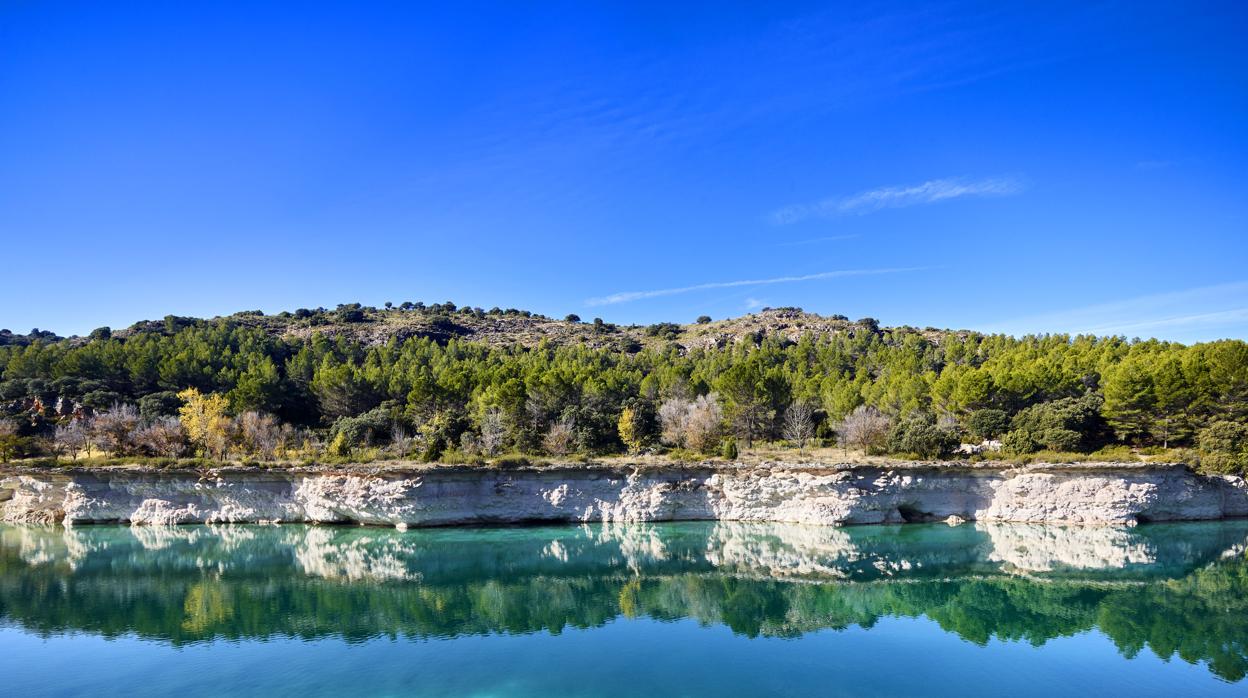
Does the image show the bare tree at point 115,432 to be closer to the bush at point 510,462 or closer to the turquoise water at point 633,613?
the turquoise water at point 633,613

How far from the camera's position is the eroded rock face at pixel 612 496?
3188 centimetres

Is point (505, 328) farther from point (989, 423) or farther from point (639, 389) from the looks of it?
point (989, 423)

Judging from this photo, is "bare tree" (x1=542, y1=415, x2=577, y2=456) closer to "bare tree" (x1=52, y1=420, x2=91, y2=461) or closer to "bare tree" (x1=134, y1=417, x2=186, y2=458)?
"bare tree" (x1=134, y1=417, x2=186, y2=458)

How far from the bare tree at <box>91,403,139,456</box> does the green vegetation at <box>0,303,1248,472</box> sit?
11 centimetres

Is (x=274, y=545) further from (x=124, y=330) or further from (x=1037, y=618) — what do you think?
(x=124, y=330)

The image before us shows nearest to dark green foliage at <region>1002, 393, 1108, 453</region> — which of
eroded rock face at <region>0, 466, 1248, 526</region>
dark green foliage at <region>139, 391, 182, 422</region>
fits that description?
eroded rock face at <region>0, 466, 1248, 526</region>

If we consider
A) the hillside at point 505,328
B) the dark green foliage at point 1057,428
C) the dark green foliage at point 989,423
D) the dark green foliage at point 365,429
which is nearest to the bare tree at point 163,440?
the dark green foliage at point 365,429

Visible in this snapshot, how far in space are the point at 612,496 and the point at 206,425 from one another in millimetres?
25757

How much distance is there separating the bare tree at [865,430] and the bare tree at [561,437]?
1691cm

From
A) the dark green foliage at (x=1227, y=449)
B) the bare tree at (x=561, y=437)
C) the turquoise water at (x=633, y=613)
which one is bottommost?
the turquoise water at (x=633, y=613)

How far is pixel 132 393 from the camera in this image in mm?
52500

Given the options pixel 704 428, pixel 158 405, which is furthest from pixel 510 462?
pixel 158 405

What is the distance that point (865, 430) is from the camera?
4003 centimetres

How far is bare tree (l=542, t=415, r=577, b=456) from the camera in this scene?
4028cm
